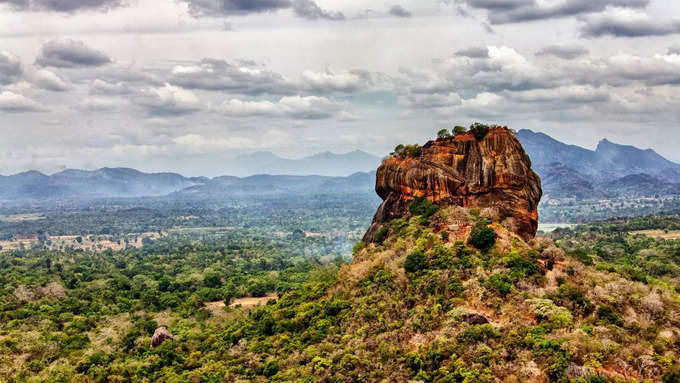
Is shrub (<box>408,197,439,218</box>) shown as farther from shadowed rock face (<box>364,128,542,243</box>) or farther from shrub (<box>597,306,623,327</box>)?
shrub (<box>597,306,623,327</box>)

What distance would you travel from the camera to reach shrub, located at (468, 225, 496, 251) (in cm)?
3291

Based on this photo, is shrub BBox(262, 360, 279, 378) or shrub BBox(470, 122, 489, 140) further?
shrub BBox(470, 122, 489, 140)

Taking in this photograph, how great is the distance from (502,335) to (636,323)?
6.17 meters

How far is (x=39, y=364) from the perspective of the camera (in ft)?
129

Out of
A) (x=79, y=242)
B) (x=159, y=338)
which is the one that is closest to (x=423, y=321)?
(x=159, y=338)

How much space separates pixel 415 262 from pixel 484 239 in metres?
4.58

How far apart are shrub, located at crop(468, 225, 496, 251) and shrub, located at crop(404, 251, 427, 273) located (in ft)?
11.0

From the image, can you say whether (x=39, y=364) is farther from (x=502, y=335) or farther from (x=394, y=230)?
(x=502, y=335)

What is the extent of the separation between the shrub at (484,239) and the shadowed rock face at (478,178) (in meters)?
3.86

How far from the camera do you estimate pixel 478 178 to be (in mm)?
38812


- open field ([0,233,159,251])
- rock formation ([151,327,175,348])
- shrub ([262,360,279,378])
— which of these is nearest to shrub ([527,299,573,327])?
shrub ([262,360,279,378])

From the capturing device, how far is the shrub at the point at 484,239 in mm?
32906

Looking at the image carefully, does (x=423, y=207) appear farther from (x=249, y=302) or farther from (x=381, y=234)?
(x=249, y=302)

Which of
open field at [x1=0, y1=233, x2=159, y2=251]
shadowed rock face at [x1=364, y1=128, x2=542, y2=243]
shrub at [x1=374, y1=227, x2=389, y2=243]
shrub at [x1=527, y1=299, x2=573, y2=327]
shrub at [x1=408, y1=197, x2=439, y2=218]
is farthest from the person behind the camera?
open field at [x1=0, y1=233, x2=159, y2=251]
